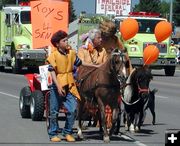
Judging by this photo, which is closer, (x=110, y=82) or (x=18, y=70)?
(x=110, y=82)

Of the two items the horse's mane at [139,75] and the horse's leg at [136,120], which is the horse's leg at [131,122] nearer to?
the horse's leg at [136,120]

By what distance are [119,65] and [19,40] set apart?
74.3ft

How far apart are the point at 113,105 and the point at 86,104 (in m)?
0.78

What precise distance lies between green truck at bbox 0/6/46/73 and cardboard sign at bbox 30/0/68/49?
13.6 meters

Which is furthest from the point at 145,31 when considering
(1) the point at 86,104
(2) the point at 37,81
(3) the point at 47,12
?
(1) the point at 86,104

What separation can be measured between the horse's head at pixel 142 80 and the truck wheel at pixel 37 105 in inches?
96.5

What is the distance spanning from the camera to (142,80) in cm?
1159

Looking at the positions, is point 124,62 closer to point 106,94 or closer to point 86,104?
point 106,94

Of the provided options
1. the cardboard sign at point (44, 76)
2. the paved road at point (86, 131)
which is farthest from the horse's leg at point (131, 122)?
the cardboard sign at point (44, 76)

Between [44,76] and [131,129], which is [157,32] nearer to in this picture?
[131,129]

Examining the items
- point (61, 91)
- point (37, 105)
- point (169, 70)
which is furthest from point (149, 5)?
point (61, 91)

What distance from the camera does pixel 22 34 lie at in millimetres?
33000

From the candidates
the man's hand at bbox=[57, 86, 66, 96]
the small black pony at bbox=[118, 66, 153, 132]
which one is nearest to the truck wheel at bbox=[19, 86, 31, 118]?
the small black pony at bbox=[118, 66, 153, 132]

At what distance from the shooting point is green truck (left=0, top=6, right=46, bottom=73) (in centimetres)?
3222
